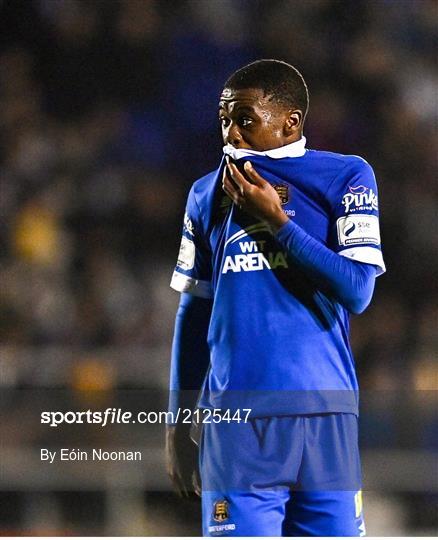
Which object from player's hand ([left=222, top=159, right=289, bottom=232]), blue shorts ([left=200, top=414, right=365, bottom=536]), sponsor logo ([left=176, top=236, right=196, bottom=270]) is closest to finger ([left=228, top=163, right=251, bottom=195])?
player's hand ([left=222, top=159, right=289, bottom=232])

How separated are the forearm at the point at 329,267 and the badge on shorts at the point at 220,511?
1.66 feet

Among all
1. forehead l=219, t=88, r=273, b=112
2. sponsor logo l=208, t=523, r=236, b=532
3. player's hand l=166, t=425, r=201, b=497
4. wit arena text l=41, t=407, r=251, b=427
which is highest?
forehead l=219, t=88, r=273, b=112

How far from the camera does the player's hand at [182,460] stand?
2139 millimetres

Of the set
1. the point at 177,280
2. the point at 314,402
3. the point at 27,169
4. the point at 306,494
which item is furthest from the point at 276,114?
the point at 27,169

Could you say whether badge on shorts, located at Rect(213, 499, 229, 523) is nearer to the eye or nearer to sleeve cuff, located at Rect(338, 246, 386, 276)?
sleeve cuff, located at Rect(338, 246, 386, 276)

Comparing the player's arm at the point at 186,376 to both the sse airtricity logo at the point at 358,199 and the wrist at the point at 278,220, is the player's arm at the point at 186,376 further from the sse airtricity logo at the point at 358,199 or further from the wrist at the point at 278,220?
the sse airtricity logo at the point at 358,199

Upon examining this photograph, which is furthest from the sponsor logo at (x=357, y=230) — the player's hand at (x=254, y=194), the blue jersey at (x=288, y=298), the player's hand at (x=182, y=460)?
the player's hand at (x=182, y=460)

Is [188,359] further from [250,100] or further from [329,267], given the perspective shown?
[250,100]

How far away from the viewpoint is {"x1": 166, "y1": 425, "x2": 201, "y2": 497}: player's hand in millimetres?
2139

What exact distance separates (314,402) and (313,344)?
0.42 ft

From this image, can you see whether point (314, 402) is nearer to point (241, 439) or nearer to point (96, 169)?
point (241, 439)

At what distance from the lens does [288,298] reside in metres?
2.04

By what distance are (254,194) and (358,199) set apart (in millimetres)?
232

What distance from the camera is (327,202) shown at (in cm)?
207
